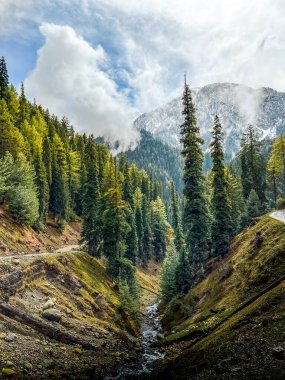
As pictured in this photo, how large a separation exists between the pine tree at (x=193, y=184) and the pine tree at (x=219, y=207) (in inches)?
68.3

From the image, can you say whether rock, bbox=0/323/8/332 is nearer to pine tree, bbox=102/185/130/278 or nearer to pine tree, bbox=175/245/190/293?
pine tree, bbox=102/185/130/278

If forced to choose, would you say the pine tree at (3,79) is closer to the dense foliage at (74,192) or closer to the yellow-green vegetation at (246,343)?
the dense foliage at (74,192)

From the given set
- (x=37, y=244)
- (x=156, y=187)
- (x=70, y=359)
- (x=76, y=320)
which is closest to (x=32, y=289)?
(x=76, y=320)

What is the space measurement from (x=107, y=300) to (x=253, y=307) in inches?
724

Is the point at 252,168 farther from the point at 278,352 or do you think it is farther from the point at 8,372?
A: the point at 8,372

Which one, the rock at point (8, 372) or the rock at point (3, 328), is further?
the rock at point (3, 328)

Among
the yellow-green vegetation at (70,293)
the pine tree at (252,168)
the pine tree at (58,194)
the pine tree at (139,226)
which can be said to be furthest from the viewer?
the pine tree at (139,226)

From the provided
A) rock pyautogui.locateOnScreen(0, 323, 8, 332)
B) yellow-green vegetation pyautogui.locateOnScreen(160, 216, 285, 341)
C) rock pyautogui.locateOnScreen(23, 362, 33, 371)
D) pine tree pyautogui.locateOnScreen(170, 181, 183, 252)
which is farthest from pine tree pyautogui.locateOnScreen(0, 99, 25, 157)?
rock pyautogui.locateOnScreen(23, 362, 33, 371)

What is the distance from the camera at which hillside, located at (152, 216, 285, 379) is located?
1625 centimetres

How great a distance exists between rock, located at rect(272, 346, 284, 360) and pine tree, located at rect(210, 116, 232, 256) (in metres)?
29.4

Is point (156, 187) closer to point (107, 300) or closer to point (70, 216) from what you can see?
point (70, 216)

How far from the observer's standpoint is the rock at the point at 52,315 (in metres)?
26.3

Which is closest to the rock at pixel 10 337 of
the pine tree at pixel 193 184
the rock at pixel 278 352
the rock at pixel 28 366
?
the rock at pixel 28 366

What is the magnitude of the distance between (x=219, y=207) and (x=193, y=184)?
466 centimetres
